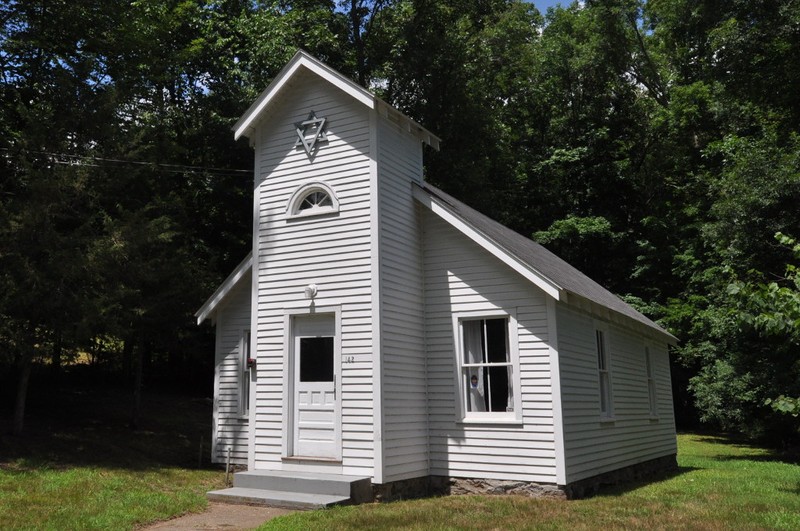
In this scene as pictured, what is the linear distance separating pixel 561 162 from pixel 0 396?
2469cm

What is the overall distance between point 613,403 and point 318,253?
6753 millimetres

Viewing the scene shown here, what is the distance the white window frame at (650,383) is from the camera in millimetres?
15969

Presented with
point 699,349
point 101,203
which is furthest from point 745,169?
point 101,203

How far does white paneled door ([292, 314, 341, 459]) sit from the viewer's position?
10.9m

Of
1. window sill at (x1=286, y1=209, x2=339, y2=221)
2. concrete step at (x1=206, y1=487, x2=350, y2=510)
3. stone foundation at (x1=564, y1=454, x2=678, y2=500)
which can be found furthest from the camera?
window sill at (x1=286, y1=209, x2=339, y2=221)

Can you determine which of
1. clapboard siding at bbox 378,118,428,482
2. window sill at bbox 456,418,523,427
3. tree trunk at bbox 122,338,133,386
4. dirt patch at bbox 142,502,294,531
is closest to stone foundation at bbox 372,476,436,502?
clapboard siding at bbox 378,118,428,482

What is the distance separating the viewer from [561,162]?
3138 cm

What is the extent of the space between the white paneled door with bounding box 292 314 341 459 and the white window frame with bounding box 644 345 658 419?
866 cm

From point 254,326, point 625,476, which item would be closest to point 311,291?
point 254,326

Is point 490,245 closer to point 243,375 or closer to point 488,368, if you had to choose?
point 488,368

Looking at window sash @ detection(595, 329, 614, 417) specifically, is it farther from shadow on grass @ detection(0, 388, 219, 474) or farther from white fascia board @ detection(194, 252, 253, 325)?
shadow on grass @ detection(0, 388, 219, 474)

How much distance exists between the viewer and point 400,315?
1127 cm

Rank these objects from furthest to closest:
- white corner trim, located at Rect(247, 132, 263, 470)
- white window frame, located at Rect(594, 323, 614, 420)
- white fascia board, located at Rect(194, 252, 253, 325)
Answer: white fascia board, located at Rect(194, 252, 253, 325)
white window frame, located at Rect(594, 323, 614, 420)
white corner trim, located at Rect(247, 132, 263, 470)

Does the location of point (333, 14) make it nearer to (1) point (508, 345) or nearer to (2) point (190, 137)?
(2) point (190, 137)
